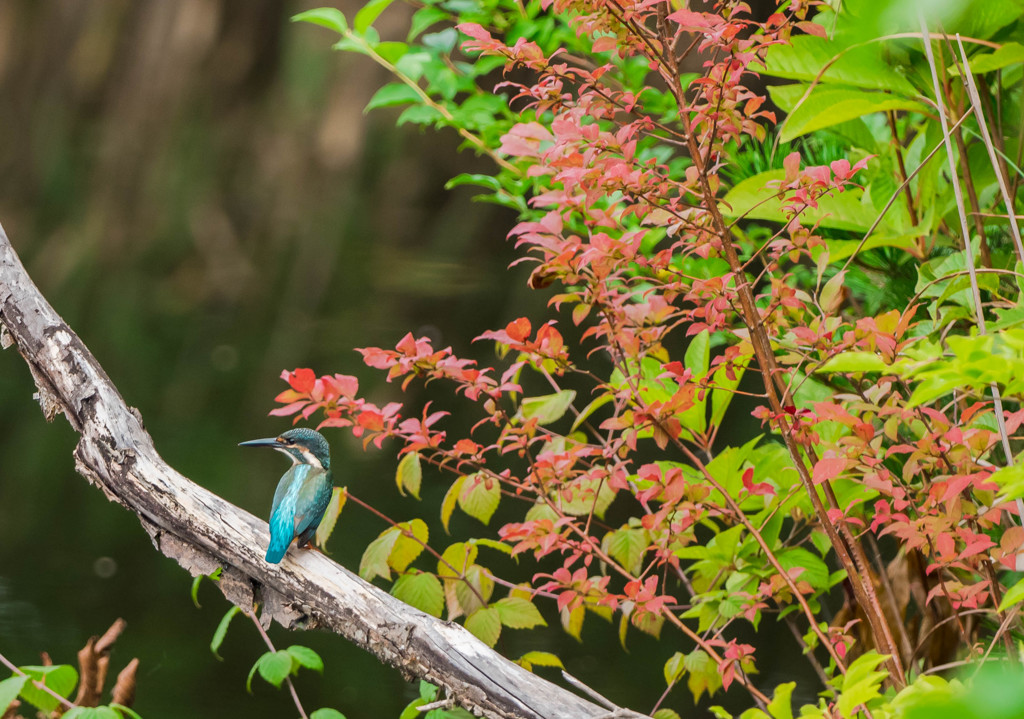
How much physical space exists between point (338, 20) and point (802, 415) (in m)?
0.54

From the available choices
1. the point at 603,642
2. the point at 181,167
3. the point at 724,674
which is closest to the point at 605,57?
the point at 724,674

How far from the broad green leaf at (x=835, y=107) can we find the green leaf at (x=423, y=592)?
1.38 feet

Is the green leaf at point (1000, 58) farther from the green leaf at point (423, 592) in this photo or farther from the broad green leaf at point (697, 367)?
the green leaf at point (423, 592)

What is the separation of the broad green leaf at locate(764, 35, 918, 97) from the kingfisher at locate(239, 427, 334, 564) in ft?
1.52

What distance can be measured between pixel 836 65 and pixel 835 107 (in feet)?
0.29

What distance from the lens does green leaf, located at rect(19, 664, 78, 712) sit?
721 mm

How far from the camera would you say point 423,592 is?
70 centimetres

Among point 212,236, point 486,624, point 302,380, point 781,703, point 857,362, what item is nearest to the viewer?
point 857,362

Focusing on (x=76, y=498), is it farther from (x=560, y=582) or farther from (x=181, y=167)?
(x=560, y=582)

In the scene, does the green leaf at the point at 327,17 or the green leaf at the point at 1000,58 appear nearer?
the green leaf at the point at 1000,58

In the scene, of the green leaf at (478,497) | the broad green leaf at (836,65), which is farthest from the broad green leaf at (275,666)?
the broad green leaf at (836,65)

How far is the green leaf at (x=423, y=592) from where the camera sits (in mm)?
695

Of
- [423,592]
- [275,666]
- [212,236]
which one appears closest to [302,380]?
[423,592]

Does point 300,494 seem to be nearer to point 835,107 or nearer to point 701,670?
point 701,670
